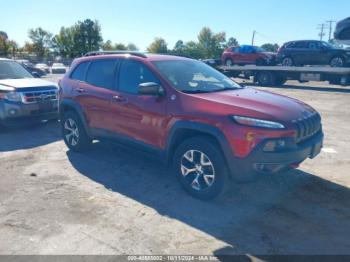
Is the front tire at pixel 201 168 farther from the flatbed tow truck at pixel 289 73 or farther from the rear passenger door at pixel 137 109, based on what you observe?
the flatbed tow truck at pixel 289 73

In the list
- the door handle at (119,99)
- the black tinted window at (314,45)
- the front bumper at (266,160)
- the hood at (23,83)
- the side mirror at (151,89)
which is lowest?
the front bumper at (266,160)

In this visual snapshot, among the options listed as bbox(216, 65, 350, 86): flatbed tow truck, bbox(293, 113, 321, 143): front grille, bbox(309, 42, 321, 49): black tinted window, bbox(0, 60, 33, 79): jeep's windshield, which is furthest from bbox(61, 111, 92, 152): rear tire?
bbox(309, 42, 321, 49): black tinted window

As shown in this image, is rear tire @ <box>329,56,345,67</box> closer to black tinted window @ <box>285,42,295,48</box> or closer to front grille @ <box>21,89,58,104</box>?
black tinted window @ <box>285,42,295,48</box>

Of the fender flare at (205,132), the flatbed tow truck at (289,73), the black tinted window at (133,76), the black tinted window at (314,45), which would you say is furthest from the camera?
the black tinted window at (314,45)

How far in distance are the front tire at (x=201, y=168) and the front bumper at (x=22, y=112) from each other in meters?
4.50

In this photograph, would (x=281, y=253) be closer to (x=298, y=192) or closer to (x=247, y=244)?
(x=247, y=244)

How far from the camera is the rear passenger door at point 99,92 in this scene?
512 centimetres

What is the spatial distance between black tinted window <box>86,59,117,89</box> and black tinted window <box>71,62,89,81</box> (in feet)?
0.53

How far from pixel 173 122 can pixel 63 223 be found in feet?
5.77

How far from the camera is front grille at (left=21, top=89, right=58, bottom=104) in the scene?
7.27m

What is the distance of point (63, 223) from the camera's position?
3.63 m

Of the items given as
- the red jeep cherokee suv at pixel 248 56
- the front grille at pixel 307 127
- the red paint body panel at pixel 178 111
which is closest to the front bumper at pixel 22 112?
the red paint body panel at pixel 178 111

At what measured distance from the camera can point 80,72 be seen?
5836mm

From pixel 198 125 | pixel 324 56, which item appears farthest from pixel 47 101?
pixel 324 56
